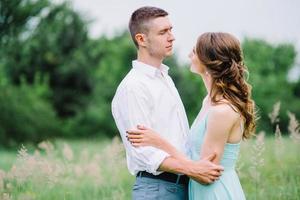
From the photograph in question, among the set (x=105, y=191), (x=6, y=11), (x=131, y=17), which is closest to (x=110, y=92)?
(x=6, y=11)

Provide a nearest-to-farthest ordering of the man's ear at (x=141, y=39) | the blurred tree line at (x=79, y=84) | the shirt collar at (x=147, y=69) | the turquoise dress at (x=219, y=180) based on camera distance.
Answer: the turquoise dress at (x=219, y=180), the shirt collar at (x=147, y=69), the man's ear at (x=141, y=39), the blurred tree line at (x=79, y=84)

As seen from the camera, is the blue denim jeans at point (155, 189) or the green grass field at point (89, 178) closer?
the blue denim jeans at point (155, 189)

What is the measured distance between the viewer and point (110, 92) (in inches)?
1441

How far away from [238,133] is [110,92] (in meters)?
32.7

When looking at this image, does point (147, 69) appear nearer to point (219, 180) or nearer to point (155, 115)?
point (155, 115)

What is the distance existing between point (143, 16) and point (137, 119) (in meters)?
0.86

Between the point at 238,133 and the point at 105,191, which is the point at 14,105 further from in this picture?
the point at 238,133

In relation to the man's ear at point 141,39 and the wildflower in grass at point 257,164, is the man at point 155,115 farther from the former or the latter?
the wildflower in grass at point 257,164

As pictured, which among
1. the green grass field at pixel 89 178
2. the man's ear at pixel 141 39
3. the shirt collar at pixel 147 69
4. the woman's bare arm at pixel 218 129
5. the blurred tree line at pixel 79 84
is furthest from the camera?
the blurred tree line at pixel 79 84

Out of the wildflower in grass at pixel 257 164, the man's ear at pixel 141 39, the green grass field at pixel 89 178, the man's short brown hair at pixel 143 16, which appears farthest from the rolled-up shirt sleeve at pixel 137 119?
the wildflower in grass at pixel 257 164

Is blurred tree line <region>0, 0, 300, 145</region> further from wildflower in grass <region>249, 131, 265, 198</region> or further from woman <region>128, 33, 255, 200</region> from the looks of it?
woman <region>128, 33, 255, 200</region>

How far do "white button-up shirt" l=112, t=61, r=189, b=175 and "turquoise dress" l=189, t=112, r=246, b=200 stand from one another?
0.13 meters

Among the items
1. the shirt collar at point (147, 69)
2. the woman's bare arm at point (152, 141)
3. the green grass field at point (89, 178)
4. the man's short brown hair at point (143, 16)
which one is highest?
the man's short brown hair at point (143, 16)

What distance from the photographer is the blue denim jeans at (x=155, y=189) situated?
4004mm
